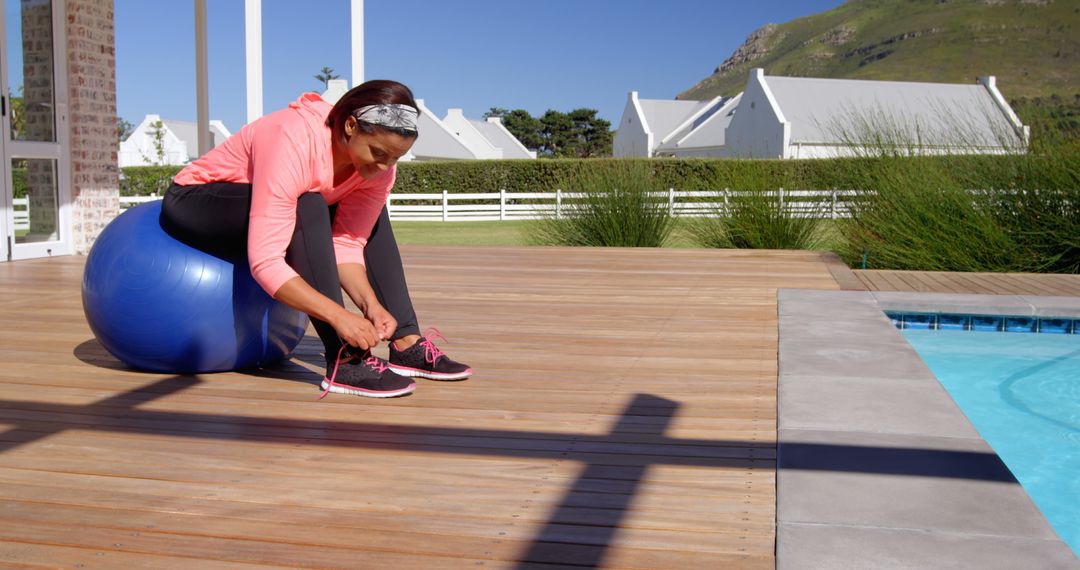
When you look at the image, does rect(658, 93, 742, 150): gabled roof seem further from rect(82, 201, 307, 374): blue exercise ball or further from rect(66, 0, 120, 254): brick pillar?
rect(82, 201, 307, 374): blue exercise ball

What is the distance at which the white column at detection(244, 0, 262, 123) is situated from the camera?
7297 millimetres

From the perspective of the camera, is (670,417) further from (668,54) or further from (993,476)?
(668,54)

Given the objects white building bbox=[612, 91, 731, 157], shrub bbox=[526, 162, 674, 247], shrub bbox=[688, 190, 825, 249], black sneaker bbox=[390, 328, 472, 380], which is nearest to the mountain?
white building bbox=[612, 91, 731, 157]

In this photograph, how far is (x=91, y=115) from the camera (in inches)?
265

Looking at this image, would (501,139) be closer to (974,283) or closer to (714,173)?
(714,173)

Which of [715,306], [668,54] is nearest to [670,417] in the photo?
[715,306]

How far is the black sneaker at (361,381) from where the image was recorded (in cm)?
252

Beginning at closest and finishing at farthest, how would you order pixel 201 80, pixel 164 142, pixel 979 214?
pixel 979 214, pixel 201 80, pixel 164 142

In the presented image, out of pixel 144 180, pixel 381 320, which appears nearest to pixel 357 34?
pixel 381 320

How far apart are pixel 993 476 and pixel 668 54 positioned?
55.9 m

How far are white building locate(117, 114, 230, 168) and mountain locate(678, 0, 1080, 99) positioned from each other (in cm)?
5756

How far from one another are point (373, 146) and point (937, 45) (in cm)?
9875

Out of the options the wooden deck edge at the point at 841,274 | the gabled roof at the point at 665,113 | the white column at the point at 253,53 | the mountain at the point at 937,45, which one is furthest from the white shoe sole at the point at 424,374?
the mountain at the point at 937,45

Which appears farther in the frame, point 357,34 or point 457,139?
point 457,139
